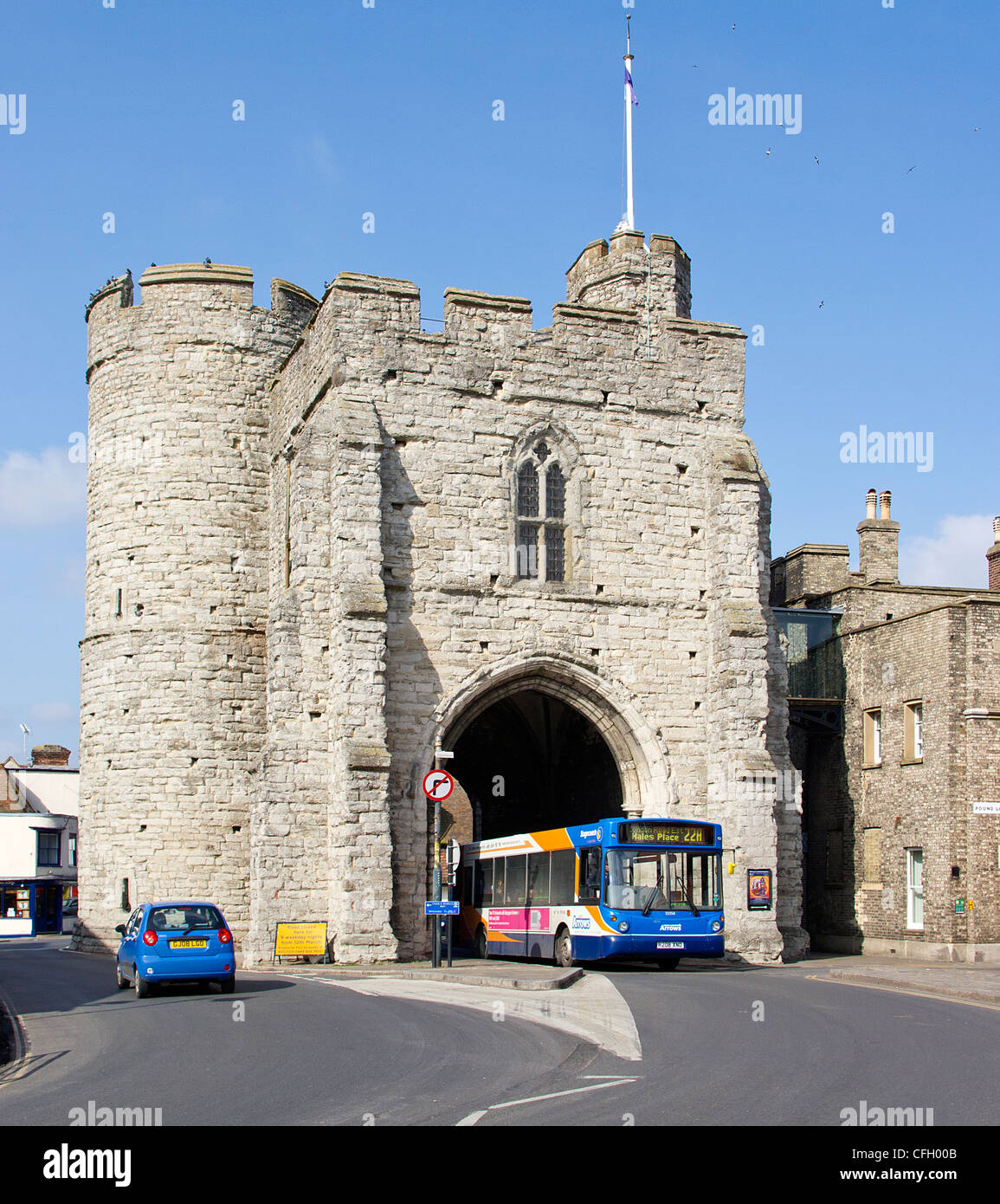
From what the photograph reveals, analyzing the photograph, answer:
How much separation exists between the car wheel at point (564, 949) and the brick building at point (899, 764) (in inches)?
317

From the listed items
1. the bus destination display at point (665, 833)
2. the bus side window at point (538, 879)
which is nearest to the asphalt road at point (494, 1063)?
the bus destination display at point (665, 833)

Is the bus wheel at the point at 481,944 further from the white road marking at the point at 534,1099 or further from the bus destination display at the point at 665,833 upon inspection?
the white road marking at the point at 534,1099

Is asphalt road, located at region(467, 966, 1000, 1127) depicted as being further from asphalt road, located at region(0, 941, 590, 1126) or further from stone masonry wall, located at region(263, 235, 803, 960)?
stone masonry wall, located at region(263, 235, 803, 960)

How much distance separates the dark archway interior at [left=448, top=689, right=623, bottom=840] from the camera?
25.6 m

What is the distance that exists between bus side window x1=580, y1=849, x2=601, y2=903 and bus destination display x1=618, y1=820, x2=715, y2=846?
1.48 feet

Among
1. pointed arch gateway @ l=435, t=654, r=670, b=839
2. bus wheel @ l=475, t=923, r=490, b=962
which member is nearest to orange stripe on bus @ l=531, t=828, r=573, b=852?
pointed arch gateway @ l=435, t=654, r=670, b=839

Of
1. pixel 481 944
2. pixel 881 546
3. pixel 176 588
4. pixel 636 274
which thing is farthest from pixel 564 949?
pixel 881 546

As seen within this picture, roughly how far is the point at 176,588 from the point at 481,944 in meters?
8.41

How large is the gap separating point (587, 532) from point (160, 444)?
839 centimetres

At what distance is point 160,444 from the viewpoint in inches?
1001

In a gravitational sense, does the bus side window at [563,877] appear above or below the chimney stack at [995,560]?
below

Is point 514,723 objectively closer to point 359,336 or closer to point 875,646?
point 875,646

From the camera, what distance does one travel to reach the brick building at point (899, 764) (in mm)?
24109
